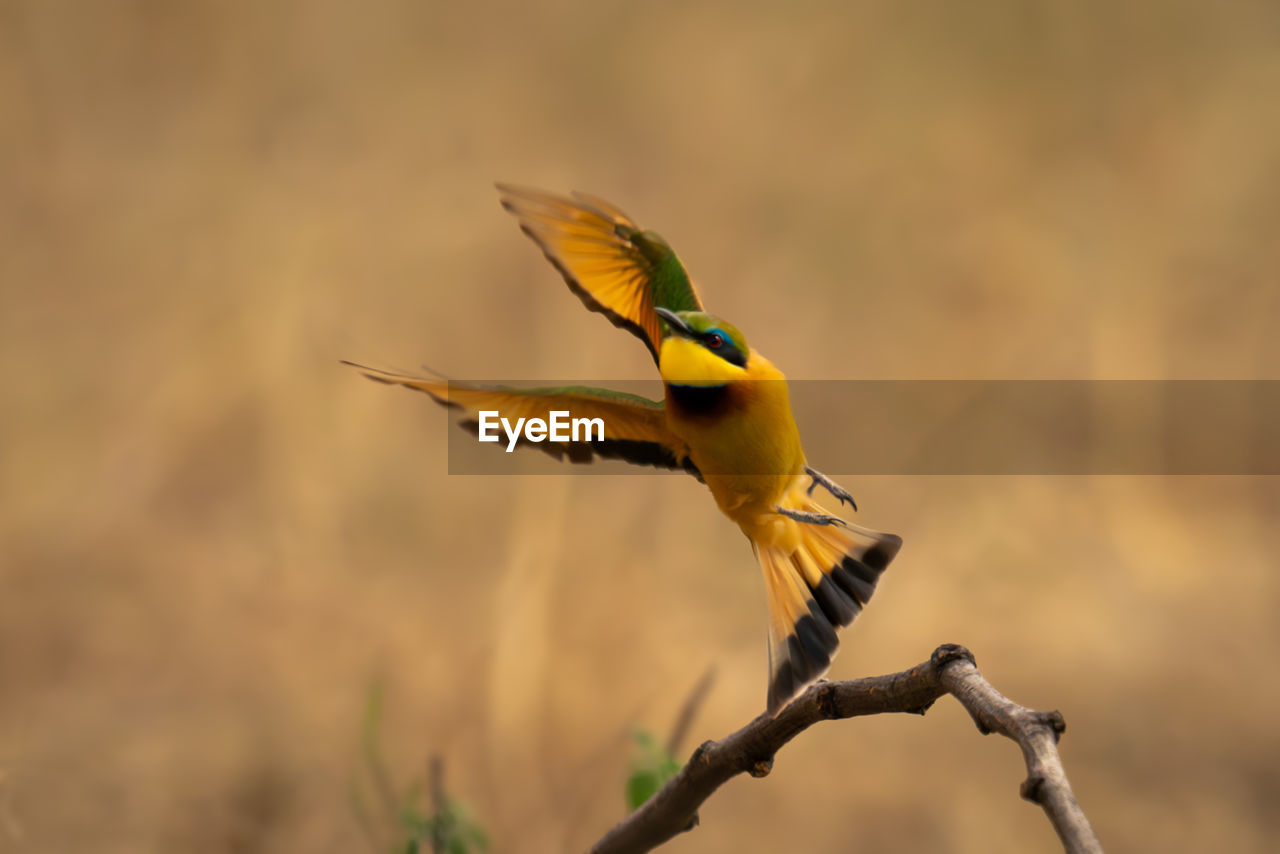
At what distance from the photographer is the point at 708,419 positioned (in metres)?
0.37

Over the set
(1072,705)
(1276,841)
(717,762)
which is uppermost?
(717,762)

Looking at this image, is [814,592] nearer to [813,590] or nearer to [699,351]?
[813,590]

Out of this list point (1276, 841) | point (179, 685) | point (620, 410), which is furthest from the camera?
point (179, 685)

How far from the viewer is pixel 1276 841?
1.14 m

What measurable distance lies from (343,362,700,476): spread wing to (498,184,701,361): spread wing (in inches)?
1.1

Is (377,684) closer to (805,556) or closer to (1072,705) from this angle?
(1072,705)

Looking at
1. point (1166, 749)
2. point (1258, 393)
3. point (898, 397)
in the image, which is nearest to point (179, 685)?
point (898, 397)

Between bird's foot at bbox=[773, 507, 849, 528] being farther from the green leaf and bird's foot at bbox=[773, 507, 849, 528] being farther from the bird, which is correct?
the green leaf

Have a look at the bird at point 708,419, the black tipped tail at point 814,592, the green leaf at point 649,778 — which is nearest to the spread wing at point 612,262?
the bird at point 708,419

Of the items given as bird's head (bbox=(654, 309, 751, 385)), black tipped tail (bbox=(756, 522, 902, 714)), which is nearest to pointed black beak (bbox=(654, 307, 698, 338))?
bird's head (bbox=(654, 309, 751, 385))

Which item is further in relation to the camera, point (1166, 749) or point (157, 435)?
point (157, 435)

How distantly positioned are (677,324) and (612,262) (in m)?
0.07

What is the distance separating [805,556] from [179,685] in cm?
107

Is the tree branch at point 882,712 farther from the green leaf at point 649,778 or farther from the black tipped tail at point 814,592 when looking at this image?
the green leaf at point 649,778
